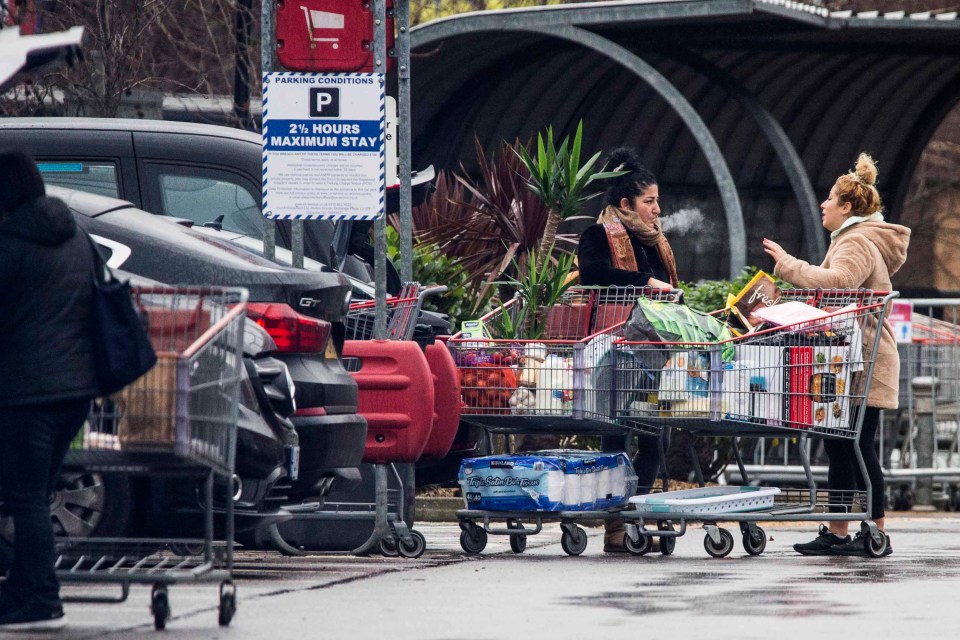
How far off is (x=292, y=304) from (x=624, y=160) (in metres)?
3.09

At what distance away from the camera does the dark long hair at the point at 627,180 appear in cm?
1014

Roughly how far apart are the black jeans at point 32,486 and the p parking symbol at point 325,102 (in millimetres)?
3555

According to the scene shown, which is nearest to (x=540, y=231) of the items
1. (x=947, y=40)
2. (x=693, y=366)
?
(x=693, y=366)

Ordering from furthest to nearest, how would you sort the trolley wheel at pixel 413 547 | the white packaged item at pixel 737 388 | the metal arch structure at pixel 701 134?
the metal arch structure at pixel 701 134, the trolley wheel at pixel 413 547, the white packaged item at pixel 737 388

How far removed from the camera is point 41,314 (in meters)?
5.87

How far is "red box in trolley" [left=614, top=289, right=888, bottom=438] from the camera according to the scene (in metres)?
9.04

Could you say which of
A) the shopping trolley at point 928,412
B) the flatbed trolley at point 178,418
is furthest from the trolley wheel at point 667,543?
the shopping trolley at point 928,412

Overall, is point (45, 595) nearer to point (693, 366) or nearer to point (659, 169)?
point (693, 366)

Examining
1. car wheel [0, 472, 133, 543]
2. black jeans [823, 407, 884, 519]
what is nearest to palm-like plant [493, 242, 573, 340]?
black jeans [823, 407, 884, 519]

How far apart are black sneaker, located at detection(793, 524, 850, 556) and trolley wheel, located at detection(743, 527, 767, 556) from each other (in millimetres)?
177

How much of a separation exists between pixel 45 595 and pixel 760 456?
9573 mm

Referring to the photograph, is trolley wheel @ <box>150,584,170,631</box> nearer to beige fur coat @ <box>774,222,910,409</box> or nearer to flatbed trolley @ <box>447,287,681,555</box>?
flatbed trolley @ <box>447,287,681,555</box>

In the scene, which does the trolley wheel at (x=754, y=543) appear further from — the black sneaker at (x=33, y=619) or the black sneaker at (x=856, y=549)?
the black sneaker at (x=33, y=619)

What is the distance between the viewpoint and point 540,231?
1423 centimetres
